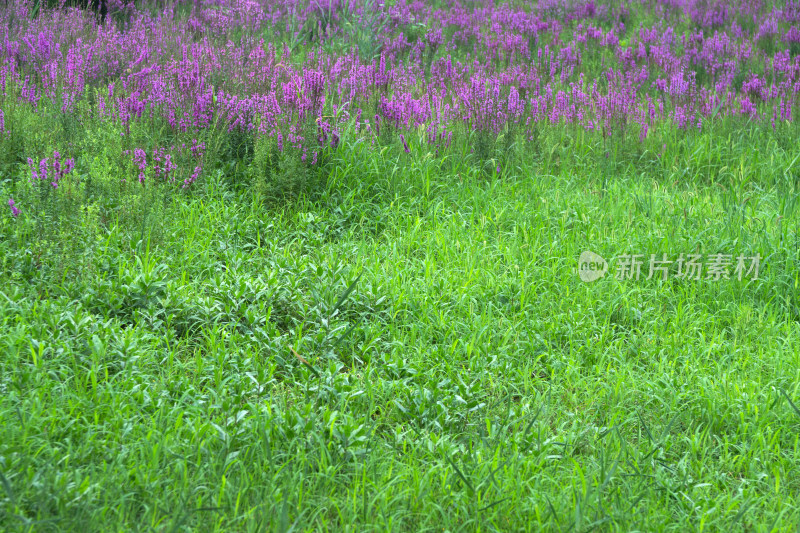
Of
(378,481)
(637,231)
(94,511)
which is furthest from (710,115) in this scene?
(94,511)

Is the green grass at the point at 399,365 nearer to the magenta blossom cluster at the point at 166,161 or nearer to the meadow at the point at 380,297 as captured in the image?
the meadow at the point at 380,297

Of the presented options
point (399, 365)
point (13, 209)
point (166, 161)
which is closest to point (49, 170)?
point (13, 209)

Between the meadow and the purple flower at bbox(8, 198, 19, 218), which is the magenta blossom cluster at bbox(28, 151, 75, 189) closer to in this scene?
the meadow

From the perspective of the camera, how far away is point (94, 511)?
89.2 inches

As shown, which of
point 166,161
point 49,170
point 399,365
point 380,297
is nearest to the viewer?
point 399,365

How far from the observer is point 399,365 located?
3.38 m

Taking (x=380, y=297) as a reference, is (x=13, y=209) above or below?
above

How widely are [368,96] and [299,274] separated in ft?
8.49

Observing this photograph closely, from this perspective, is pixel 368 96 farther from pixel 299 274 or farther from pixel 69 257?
pixel 69 257

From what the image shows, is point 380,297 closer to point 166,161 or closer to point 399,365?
point 399,365

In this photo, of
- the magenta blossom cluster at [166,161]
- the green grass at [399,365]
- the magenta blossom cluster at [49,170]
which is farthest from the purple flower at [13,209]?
the magenta blossom cluster at [166,161]

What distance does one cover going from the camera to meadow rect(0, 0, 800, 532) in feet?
8.45

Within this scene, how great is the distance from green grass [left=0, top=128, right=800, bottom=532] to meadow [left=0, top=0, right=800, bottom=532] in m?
0.02

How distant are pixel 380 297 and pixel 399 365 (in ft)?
2.04
